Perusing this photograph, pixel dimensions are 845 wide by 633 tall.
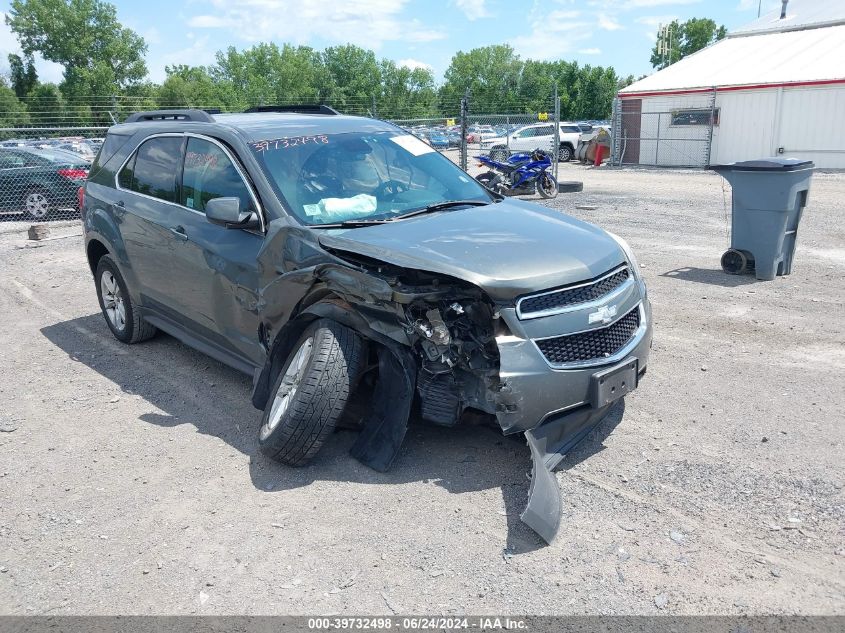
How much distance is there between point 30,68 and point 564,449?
87.7 m

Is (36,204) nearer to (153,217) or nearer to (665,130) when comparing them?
(153,217)

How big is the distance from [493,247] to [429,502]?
4.59ft

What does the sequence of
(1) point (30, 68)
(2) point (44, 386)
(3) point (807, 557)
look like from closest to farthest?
(3) point (807, 557), (2) point (44, 386), (1) point (30, 68)

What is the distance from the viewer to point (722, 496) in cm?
368

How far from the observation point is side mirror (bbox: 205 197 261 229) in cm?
436

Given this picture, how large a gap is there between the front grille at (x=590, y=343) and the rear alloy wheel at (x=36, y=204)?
Answer: 46.9ft

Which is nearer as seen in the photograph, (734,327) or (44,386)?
(44,386)

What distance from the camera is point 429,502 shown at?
3.75 m

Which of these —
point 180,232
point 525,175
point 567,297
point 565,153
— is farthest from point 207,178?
point 565,153

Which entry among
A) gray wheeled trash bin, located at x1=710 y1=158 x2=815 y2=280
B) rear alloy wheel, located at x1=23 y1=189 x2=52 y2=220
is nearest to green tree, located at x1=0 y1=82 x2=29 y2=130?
rear alloy wheel, located at x1=23 y1=189 x2=52 y2=220

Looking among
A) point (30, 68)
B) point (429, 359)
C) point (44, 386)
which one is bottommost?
point (44, 386)

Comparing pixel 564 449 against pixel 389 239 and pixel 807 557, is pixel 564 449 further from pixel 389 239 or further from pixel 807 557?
pixel 389 239

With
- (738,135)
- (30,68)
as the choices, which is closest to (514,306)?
(738,135)

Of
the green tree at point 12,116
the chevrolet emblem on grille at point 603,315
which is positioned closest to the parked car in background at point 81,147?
the green tree at point 12,116
